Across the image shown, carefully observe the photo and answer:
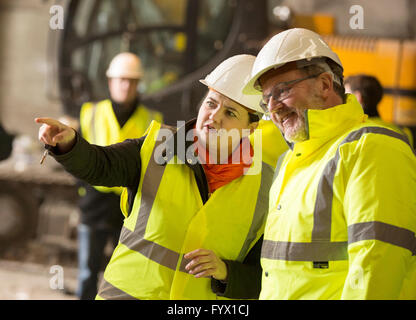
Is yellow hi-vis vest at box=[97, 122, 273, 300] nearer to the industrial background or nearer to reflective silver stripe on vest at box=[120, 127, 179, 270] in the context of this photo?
reflective silver stripe on vest at box=[120, 127, 179, 270]

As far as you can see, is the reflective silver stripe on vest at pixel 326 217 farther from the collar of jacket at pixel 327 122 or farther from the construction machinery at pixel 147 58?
the construction machinery at pixel 147 58

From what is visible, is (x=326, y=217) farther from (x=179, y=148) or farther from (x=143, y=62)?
(x=143, y=62)

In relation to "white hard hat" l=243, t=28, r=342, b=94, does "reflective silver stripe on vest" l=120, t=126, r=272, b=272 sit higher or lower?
lower

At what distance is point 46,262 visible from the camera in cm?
558

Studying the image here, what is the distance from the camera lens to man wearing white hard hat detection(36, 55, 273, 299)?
1852 millimetres

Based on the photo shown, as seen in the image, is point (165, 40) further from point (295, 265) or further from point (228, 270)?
point (295, 265)

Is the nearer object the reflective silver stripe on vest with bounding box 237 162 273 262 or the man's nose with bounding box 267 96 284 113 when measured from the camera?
the man's nose with bounding box 267 96 284 113

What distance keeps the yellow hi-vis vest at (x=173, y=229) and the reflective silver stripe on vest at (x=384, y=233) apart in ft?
1.99

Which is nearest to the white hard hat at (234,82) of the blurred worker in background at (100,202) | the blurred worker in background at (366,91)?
the blurred worker in background at (366,91)

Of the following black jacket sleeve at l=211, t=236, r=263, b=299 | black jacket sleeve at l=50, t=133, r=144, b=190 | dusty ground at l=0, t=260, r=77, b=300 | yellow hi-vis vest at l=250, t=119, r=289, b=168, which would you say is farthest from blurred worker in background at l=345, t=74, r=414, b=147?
dusty ground at l=0, t=260, r=77, b=300

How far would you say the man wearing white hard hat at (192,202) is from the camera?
1.85 meters

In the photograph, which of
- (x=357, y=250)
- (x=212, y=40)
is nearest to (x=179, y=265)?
(x=357, y=250)

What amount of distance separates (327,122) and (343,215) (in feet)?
0.78
